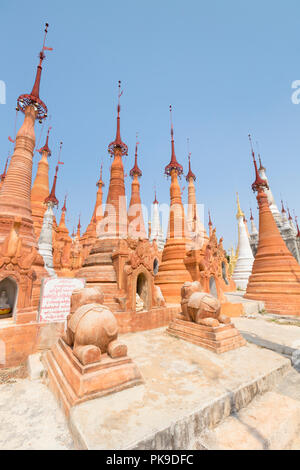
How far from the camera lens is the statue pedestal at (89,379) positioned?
3.37 metres

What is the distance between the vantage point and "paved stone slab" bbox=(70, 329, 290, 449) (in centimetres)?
264

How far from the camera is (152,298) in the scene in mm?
9578

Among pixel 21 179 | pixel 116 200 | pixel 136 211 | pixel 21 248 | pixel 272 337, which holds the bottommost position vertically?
pixel 272 337

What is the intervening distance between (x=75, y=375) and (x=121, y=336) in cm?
413

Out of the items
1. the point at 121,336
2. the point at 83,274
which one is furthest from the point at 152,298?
the point at 83,274

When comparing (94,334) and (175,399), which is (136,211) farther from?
(175,399)

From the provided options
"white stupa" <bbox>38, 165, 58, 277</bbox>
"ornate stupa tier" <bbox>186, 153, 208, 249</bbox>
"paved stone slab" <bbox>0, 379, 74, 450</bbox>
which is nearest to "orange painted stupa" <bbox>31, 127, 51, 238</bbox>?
"white stupa" <bbox>38, 165, 58, 277</bbox>

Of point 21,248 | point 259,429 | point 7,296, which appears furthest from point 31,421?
point 7,296

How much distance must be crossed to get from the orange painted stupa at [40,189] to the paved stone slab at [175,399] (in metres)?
16.4

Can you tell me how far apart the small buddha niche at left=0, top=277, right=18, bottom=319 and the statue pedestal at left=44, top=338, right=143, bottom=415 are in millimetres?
4825

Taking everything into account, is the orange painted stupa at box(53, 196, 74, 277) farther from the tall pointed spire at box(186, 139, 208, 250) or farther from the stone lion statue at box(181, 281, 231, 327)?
the tall pointed spire at box(186, 139, 208, 250)

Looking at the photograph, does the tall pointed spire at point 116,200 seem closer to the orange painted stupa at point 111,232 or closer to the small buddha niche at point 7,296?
the orange painted stupa at point 111,232

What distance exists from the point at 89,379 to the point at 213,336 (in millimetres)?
3948

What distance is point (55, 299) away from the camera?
6793 millimetres
